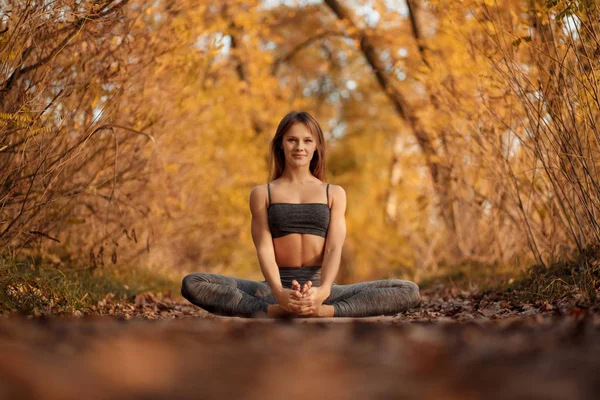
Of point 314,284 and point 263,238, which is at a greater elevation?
point 263,238

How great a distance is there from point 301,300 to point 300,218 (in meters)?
0.77

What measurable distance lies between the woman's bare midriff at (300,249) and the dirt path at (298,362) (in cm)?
177

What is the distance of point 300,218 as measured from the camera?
461 centimetres

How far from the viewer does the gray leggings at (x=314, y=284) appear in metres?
4.39

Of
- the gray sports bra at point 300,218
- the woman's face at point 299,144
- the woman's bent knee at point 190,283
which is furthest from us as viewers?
the woman's face at point 299,144

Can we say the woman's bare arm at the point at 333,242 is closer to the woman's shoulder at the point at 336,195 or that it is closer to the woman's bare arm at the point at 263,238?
the woman's shoulder at the point at 336,195

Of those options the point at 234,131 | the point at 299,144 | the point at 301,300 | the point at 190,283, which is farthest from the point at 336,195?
the point at 234,131

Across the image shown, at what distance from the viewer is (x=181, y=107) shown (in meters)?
7.12

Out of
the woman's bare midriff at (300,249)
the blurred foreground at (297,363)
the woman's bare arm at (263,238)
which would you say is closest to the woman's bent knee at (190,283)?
the woman's bare arm at (263,238)

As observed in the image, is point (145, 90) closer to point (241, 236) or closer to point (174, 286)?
point (174, 286)

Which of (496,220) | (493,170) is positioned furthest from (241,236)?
(493,170)

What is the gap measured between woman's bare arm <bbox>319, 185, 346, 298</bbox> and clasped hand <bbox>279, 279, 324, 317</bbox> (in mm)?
92

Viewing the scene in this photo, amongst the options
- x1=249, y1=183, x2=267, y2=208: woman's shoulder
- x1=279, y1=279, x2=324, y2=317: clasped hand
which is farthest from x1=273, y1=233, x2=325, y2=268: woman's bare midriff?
x1=279, y1=279, x2=324, y2=317: clasped hand

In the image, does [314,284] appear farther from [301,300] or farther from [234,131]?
[234,131]
